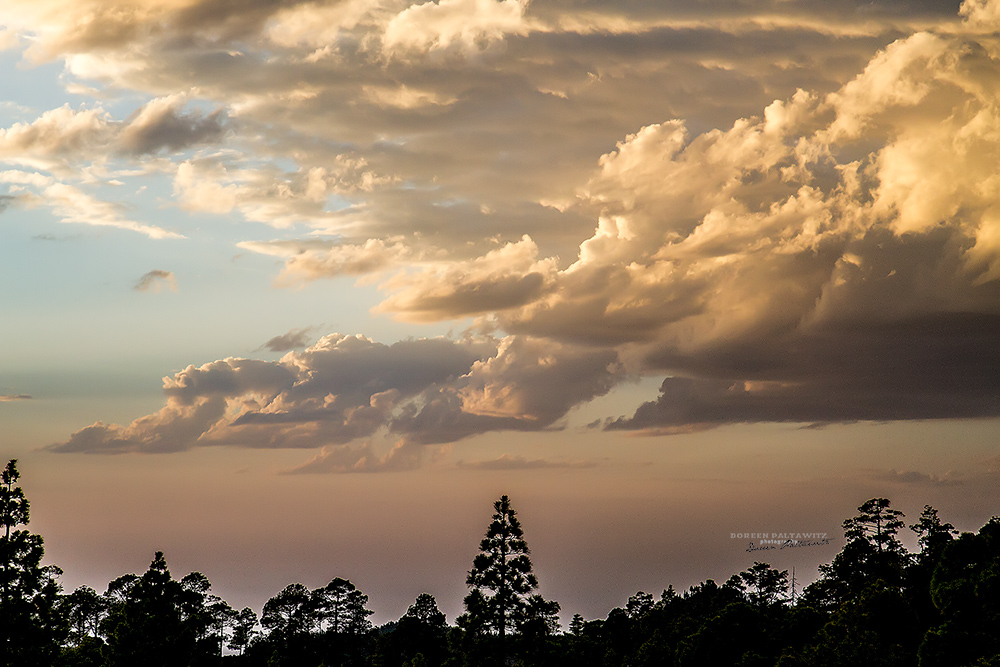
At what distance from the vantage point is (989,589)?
5591cm

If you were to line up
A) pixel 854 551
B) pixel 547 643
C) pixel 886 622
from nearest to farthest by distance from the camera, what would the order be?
1. pixel 886 622
2. pixel 547 643
3. pixel 854 551

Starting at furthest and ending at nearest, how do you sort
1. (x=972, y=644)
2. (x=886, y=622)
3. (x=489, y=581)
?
(x=489, y=581) < (x=886, y=622) < (x=972, y=644)

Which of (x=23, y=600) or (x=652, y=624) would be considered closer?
(x=23, y=600)

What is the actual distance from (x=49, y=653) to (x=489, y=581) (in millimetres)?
33781

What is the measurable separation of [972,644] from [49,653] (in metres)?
58.2

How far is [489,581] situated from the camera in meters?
79.9

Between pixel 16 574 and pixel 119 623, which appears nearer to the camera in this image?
pixel 16 574

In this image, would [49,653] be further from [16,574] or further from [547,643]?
[547,643]

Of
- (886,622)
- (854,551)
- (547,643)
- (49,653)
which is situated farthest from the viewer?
(854,551)

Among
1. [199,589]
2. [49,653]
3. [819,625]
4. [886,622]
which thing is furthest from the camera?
[199,589]

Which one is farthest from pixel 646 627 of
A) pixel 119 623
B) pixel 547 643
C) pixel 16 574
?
pixel 16 574

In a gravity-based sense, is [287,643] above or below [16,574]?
below

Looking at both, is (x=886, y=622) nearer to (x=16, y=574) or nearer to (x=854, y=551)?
(x=16, y=574)

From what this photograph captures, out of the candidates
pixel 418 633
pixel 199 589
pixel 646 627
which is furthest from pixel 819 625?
pixel 199 589
